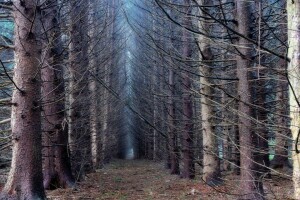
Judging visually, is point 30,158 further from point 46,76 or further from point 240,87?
point 46,76

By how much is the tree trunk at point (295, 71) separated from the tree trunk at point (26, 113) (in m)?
3.91

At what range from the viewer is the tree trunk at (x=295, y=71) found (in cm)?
321

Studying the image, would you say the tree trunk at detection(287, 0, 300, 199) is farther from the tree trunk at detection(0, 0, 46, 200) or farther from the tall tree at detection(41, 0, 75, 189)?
the tall tree at detection(41, 0, 75, 189)

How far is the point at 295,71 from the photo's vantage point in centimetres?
323

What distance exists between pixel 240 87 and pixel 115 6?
509 inches

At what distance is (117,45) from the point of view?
1955 cm

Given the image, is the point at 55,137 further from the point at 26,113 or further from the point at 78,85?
the point at 26,113

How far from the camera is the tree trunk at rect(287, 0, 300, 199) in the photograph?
3.21 meters

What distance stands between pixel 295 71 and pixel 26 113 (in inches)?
163

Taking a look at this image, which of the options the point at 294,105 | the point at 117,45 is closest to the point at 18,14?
the point at 294,105

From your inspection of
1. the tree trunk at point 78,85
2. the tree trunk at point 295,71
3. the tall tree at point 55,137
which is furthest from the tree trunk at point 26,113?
the tree trunk at point 295,71

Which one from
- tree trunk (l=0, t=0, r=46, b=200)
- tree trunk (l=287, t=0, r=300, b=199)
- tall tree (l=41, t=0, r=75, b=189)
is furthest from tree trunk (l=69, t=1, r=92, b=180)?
tree trunk (l=287, t=0, r=300, b=199)

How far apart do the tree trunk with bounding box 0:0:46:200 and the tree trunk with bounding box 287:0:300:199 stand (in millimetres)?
3910

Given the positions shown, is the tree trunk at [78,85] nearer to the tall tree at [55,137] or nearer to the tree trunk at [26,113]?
the tall tree at [55,137]
